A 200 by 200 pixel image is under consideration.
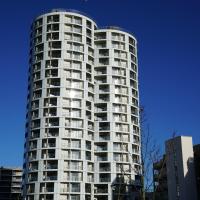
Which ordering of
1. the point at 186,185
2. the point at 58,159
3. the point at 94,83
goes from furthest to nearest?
the point at 94,83 → the point at 58,159 → the point at 186,185

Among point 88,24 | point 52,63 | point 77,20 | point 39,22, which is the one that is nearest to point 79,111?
point 52,63

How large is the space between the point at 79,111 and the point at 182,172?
32.1m

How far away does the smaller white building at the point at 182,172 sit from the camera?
9238 cm

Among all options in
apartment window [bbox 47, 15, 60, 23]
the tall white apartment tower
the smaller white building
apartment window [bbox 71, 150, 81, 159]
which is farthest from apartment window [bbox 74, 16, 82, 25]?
the smaller white building

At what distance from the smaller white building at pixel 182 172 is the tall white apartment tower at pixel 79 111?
9.94 m

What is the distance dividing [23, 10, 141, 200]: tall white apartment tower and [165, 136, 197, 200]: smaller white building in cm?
994

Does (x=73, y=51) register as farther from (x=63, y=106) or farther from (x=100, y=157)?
(x=100, y=157)

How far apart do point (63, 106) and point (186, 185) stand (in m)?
37.3

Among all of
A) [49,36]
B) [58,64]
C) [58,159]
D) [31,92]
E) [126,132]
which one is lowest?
[58,159]

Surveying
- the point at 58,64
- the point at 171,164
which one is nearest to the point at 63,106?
the point at 58,64

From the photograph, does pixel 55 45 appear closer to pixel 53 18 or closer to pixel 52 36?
pixel 52 36

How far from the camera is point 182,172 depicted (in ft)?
305

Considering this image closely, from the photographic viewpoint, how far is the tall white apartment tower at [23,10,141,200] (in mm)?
102625

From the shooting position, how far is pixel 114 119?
114m
